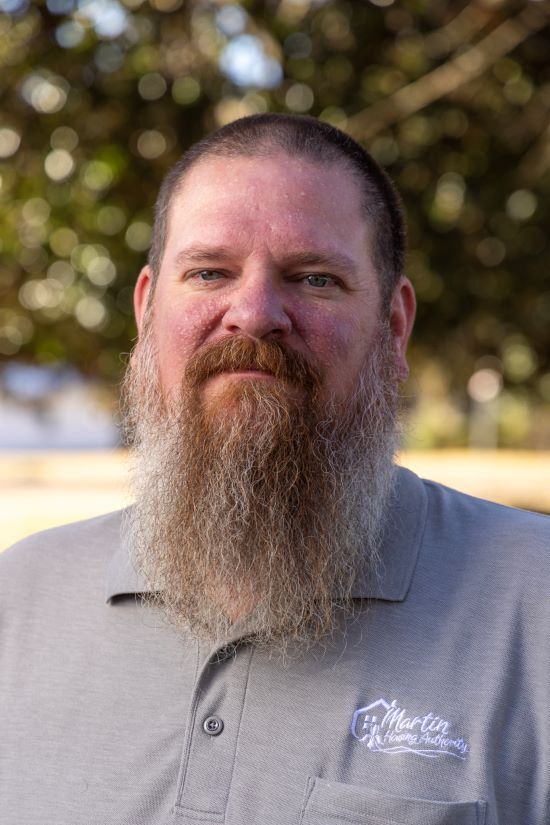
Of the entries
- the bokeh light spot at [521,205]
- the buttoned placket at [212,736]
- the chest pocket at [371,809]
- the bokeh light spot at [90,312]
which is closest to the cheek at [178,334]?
the buttoned placket at [212,736]

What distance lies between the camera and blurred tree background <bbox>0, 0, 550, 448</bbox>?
5992 millimetres

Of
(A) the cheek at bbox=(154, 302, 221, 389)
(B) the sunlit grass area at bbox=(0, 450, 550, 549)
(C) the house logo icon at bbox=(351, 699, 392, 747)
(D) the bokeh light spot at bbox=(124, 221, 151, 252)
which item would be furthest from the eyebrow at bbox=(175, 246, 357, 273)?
(B) the sunlit grass area at bbox=(0, 450, 550, 549)

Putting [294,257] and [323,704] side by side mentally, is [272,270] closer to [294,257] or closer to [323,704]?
[294,257]

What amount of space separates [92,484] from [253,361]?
16121mm

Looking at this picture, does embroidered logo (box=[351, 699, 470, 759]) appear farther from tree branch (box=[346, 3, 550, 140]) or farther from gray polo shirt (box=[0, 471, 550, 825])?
tree branch (box=[346, 3, 550, 140])

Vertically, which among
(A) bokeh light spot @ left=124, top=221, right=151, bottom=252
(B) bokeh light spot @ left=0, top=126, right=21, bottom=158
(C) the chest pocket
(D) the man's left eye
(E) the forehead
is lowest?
(C) the chest pocket

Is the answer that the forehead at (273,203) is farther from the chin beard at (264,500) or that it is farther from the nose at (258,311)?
the chin beard at (264,500)

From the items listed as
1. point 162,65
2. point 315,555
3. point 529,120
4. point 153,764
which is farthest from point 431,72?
point 153,764

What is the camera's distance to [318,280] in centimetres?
227

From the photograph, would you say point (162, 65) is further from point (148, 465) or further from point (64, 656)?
point (64, 656)

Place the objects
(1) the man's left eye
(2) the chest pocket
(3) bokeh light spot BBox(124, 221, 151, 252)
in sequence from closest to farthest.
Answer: (2) the chest pocket
(1) the man's left eye
(3) bokeh light spot BBox(124, 221, 151, 252)

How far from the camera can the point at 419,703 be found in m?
2.02

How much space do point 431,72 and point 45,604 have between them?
16.2 feet

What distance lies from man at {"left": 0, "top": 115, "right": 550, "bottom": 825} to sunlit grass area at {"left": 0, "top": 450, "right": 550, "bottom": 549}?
6.36 m
